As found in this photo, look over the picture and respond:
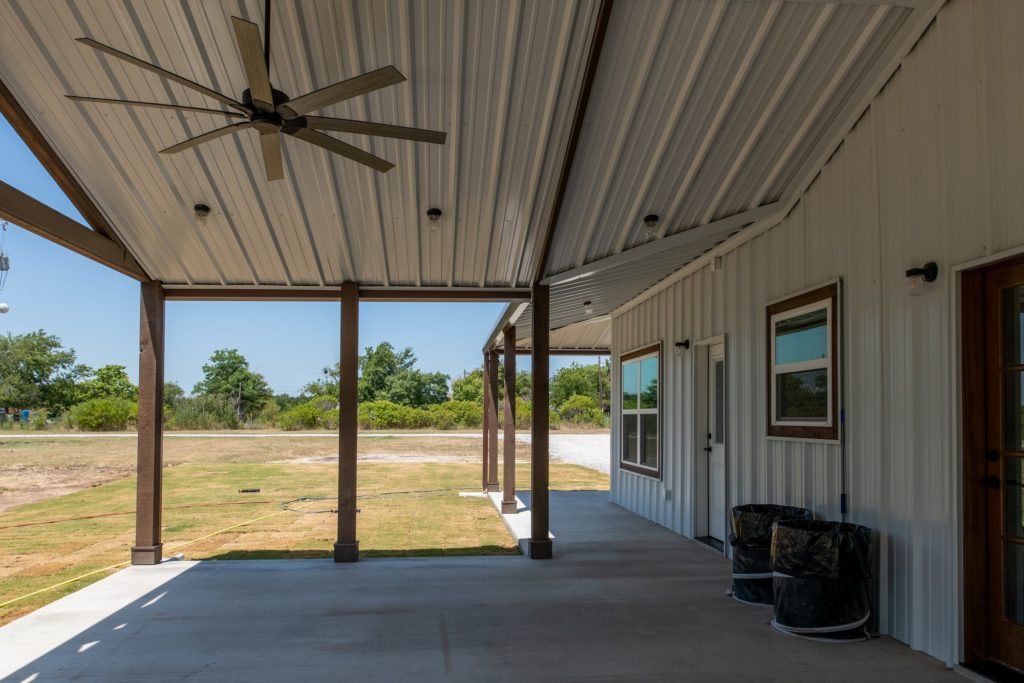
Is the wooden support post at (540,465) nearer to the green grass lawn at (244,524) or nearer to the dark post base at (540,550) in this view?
the dark post base at (540,550)

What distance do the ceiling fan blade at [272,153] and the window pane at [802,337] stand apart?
369cm

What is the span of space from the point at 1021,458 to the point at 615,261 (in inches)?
133

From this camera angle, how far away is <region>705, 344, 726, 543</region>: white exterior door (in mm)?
7137

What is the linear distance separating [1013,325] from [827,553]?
156cm

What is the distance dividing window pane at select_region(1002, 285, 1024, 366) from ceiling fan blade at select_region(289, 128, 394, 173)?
3221mm

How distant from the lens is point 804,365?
5270 millimetres

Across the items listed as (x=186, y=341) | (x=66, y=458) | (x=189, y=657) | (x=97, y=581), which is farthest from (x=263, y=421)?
(x=189, y=657)

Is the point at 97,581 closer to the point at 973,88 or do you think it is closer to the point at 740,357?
the point at 740,357

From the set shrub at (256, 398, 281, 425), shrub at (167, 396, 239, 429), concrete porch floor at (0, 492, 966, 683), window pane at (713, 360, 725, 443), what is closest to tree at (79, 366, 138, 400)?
shrub at (167, 396, 239, 429)

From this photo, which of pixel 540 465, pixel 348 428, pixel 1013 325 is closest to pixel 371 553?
pixel 348 428

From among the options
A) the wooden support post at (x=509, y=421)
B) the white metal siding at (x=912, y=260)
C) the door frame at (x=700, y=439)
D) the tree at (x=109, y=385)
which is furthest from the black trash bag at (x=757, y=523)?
the tree at (x=109, y=385)

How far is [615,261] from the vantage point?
6207mm

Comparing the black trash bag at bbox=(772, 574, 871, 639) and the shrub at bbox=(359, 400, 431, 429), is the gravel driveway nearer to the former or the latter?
the shrub at bbox=(359, 400, 431, 429)

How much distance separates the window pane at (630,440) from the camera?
977cm
